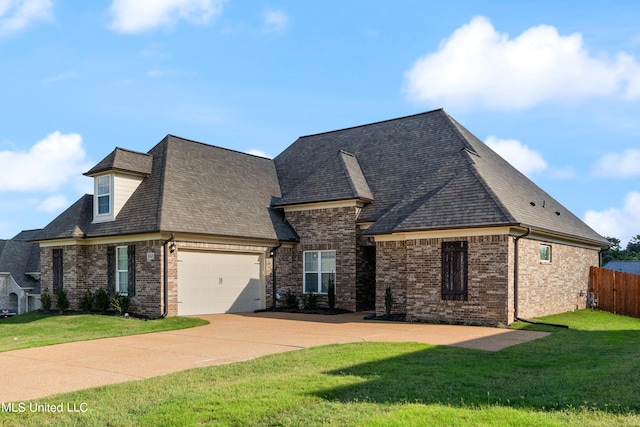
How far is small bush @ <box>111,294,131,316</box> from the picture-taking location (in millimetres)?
19547

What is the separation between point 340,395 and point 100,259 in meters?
16.5

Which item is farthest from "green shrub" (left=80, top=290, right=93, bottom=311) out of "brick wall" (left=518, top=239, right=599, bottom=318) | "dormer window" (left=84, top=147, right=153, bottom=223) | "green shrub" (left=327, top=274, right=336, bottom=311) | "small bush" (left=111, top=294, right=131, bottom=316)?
"brick wall" (left=518, top=239, right=599, bottom=318)

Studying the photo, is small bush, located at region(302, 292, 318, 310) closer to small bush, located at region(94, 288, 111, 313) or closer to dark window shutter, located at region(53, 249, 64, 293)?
small bush, located at region(94, 288, 111, 313)

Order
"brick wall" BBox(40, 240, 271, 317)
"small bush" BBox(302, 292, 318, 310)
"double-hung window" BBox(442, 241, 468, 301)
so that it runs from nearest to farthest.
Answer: "double-hung window" BBox(442, 241, 468, 301) < "brick wall" BBox(40, 240, 271, 317) < "small bush" BBox(302, 292, 318, 310)

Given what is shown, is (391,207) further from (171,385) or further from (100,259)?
(171,385)

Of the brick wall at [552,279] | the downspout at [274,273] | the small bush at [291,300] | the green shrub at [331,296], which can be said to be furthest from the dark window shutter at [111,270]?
the brick wall at [552,279]

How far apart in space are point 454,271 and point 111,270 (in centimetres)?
1248

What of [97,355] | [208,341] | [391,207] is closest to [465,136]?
[391,207]

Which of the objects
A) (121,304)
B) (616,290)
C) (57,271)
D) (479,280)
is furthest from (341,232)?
(57,271)

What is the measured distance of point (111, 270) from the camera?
2078cm

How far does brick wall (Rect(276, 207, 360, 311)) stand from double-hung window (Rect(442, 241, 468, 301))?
4.80m

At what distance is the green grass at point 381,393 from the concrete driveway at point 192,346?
965 mm

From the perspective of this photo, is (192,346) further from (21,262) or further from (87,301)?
(21,262)

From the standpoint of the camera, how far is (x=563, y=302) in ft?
67.9
